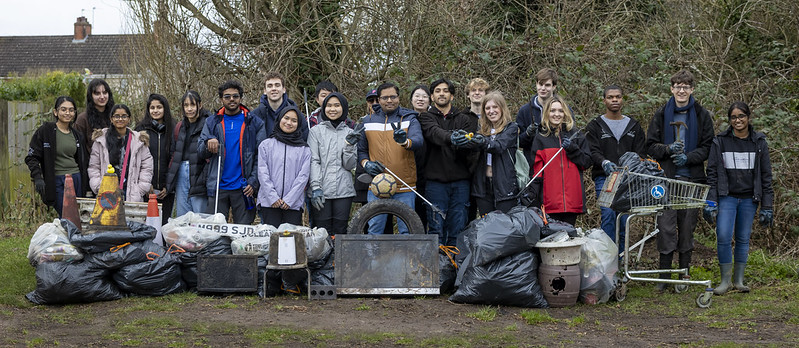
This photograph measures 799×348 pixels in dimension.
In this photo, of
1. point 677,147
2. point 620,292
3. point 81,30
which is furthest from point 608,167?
point 81,30

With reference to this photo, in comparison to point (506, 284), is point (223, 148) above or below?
above

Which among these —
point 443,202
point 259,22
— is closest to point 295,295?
point 443,202

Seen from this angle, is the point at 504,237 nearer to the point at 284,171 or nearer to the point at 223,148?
the point at 284,171

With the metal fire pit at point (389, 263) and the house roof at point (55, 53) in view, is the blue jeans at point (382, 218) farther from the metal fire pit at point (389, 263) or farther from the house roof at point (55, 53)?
the house roof at point (55, 53)

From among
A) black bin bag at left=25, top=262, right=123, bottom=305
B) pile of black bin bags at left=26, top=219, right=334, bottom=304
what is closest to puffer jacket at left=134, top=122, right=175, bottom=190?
pile of black bin bags at left=26, top=219, right=334, bottom=304

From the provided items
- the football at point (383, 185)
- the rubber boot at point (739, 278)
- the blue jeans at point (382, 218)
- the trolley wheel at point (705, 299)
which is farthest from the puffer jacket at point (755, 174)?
the football at point (383, 185)

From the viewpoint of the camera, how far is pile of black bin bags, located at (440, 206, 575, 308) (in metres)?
6.51

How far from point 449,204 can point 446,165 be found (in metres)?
0.39

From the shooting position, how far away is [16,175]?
36.9 feet

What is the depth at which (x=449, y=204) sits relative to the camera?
7.57 meters

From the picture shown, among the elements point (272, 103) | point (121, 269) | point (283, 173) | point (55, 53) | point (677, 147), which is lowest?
point (121, 269)

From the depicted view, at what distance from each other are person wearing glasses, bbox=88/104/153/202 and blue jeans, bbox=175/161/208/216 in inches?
11.3

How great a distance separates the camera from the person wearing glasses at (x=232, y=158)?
300 inches

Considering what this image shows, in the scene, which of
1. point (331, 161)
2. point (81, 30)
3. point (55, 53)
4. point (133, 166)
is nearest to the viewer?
point (331, 161)
